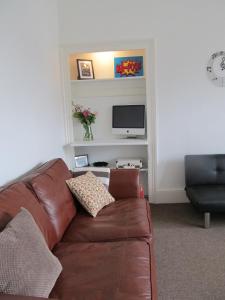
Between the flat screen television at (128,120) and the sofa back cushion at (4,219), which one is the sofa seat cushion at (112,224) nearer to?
the sofa back cushion at (4,219)

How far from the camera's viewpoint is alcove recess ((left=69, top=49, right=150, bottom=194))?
12.3 ft

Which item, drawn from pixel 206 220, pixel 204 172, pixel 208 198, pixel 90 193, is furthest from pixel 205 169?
pixel 90 193

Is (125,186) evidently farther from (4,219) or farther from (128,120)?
(4,219)

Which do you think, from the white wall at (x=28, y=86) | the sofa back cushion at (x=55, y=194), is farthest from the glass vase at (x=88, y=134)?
the sofa back cushion at (x=55, y=194)

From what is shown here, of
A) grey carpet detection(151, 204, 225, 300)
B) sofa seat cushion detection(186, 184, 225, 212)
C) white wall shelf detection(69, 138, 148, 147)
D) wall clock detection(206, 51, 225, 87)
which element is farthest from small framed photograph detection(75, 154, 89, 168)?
wall clock detection(206, 51, 225, 87)

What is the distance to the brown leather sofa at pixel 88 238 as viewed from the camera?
4.50 ft

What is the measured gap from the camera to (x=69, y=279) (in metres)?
1.45

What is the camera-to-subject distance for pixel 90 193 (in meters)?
2.40

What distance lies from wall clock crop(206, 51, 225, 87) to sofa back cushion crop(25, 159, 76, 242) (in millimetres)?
2191

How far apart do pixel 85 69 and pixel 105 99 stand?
471 millimetres

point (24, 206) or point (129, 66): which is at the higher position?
point (129, 66)

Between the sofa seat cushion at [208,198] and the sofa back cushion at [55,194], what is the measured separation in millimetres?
1320

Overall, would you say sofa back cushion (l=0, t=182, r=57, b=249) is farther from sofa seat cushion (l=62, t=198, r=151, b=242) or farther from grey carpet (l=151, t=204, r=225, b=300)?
grey carpet (l=151, t=204, r=225, b=300)

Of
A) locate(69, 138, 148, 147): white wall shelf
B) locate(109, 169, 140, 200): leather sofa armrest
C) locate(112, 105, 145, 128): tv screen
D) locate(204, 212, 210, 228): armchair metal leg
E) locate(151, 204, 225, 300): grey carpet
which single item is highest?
locate(112, 105, 145, 128): tv screen
